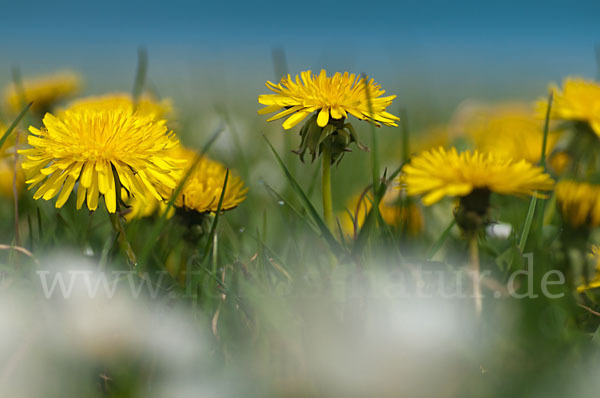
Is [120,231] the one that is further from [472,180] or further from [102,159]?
[472,180]

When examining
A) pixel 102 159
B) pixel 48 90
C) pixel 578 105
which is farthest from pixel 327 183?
pixel 48 90

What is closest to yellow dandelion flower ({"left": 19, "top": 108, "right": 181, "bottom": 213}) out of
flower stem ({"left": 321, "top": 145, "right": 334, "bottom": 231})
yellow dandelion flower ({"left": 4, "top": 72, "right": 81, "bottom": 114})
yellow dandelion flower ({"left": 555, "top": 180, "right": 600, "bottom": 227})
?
flower stem ({"left": 321, "top": 145, "right": 334, "bottom": 231})

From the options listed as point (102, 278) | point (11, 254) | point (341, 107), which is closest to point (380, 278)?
point (341, 107)

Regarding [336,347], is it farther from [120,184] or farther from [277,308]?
[120,184]

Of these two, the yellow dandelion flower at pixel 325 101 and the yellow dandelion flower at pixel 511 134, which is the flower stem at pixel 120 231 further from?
the yellow dandelion flower at pixel 511 134

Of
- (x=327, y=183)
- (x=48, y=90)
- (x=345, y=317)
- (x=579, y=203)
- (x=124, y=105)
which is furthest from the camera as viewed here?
(x=48, y=90)

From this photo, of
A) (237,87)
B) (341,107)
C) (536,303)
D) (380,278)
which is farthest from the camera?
(237,87)
